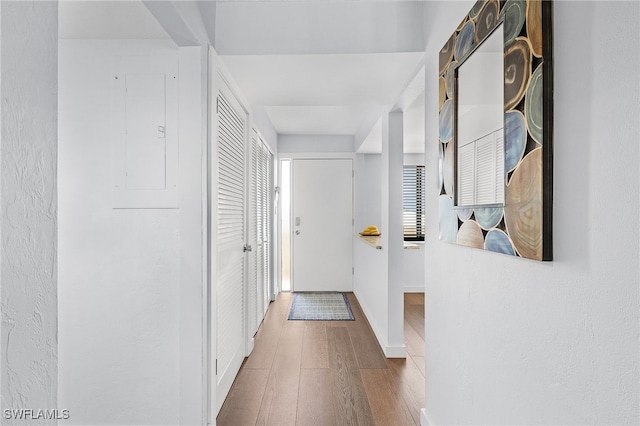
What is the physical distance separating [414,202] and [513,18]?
4922 millimetres

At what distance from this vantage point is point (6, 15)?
708 millimetres

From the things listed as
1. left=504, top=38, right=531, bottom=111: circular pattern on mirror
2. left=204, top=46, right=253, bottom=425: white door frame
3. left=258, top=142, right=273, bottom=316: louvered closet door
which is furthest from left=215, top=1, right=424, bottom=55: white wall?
left=258, top=142, right=273, bottom=316: louvered closet door

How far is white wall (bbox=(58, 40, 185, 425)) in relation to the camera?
194 cm

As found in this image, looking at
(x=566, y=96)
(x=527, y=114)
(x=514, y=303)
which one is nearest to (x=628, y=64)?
(x=566, y=96)

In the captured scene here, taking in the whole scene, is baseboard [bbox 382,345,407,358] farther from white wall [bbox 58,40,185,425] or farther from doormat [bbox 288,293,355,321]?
white wall [bbox 58,40,185,425]

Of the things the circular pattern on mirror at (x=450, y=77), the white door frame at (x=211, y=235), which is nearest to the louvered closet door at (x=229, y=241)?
the white door frame at (x=211, y=235)

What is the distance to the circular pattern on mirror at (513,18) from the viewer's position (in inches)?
42.3

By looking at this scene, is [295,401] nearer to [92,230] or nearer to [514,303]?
[92,230]

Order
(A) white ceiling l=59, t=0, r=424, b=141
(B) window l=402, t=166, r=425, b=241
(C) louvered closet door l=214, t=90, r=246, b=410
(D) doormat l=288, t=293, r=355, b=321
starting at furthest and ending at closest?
(B) window l=402, t=166, r=425, b=241, (D) doormat l=288, t=293, r=355, b=321, (C) louvered closet door l=214, t=90, r=246, b=410, (A) white ceiling l=59, t=0, r=424, b=141

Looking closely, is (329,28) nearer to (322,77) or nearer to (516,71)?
(322,77)

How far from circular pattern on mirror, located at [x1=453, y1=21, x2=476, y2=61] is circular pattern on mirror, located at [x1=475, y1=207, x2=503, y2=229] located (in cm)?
61

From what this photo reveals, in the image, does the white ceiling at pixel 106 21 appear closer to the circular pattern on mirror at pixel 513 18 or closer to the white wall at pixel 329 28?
the white wall at pixel 329 28

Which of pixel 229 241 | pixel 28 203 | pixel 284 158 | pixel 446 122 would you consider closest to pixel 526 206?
pixel 446 122

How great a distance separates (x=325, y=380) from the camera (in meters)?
→ 2.73
